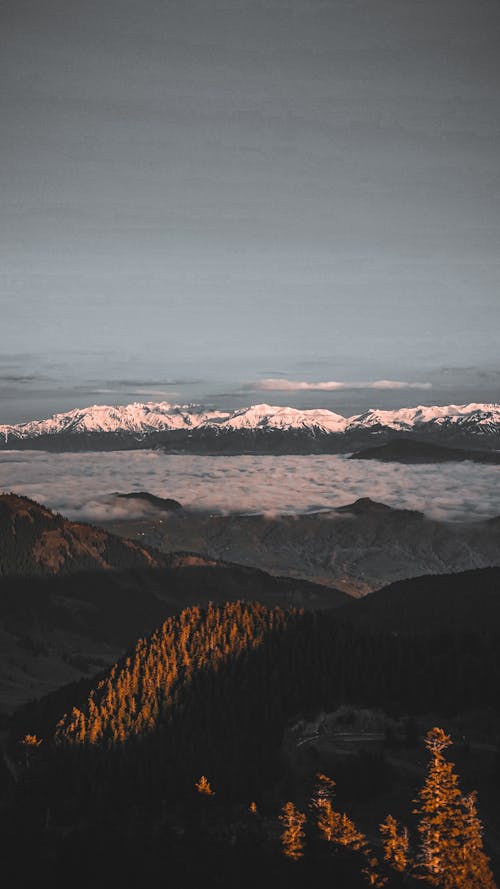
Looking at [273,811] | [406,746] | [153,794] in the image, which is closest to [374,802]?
[273,811]

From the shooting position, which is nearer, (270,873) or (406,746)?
(270,873)

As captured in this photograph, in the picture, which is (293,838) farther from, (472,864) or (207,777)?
(207,777)

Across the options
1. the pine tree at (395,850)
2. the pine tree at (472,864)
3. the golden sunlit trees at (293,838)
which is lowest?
the golden sunlit trees at (293,838)

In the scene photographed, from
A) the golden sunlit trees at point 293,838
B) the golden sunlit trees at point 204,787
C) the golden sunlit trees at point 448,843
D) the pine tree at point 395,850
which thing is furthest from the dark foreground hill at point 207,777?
the golden sunlit trees at point 448,843

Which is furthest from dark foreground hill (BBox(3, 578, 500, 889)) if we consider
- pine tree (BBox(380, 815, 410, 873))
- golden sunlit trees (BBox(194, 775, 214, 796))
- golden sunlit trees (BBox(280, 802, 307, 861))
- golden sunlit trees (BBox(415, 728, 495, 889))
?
golden sunlit trees (BBox(415, 728, 495, 889))

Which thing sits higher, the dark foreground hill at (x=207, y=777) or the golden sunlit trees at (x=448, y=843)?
the golden sunlit trees at (x=448, y=843)

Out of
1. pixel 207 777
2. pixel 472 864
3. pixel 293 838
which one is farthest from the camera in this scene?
pixel 207 777

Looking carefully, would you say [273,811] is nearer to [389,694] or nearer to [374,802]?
[374,802]

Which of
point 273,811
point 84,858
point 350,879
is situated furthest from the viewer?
point 273,811

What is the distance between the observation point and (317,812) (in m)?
114

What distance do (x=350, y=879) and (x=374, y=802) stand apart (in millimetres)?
41527

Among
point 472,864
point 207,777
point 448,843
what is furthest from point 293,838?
point 207,777

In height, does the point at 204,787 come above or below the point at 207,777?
above

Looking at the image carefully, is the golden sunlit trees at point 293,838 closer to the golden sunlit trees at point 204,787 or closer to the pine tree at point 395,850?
the pine tree at point 395,850
